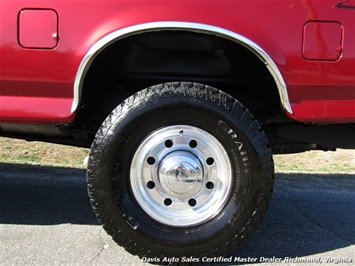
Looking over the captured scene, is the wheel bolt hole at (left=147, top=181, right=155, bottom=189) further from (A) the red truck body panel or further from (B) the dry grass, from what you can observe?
(B) the dry grass

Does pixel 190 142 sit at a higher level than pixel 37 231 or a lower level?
higher

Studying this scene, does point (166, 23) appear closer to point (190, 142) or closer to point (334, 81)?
point (190, 142)

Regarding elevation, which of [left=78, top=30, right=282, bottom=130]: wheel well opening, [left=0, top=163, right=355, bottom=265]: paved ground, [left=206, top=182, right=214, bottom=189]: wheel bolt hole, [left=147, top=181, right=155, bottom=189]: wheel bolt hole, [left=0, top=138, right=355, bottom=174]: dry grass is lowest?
[left=0, top=138, right=355, bottom=174]: dry grass

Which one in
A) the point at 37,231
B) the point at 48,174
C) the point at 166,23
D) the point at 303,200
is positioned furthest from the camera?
the point at 48,174

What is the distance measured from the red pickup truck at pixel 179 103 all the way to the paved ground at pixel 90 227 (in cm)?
35

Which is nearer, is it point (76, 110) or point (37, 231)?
point (76, 110)

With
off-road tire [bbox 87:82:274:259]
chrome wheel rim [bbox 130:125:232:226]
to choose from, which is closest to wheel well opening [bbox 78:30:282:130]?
off-road tire [bbox 87:82:274:259]

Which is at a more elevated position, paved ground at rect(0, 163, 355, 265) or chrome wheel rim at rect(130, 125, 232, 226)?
chrome wheel rim at rect(130, 125, 232, 226)

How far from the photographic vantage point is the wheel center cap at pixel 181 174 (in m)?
2.41

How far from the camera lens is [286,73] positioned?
2365mm

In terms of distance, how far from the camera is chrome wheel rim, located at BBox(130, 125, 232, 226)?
2.42 m

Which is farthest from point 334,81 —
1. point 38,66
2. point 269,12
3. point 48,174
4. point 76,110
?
point 48,174

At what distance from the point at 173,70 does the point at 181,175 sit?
760 mm

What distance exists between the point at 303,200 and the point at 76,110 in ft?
9.02
